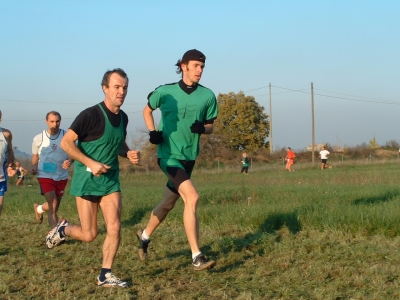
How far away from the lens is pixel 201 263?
19.2 feet

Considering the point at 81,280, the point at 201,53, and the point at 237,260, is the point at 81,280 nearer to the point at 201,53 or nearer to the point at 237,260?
the point at 237,260

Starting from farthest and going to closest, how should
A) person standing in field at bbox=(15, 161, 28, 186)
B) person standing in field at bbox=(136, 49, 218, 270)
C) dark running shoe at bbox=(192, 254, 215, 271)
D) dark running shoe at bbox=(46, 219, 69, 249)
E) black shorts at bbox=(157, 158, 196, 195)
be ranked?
person standing in field at bbox=(15, 161, 28, 186)
dark running shoe at bbox=(46, 219, 69, 249)
person standing in field at bbox=(136, 49, 218, 270)
black shorts at bbox=(157, 158, 196, 195)
dark running shoe at bbox=(192, 254, 215, 271)

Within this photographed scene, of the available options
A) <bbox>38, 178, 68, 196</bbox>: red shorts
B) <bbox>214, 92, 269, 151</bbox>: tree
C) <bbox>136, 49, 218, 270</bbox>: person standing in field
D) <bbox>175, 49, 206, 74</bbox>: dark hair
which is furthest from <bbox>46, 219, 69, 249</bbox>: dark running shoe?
<bbox>214, 92, 269, 151</bbox>: tree

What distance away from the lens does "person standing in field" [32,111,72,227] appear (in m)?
8.88

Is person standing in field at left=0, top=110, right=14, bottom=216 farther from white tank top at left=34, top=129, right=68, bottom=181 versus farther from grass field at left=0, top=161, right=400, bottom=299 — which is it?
white tank top at left=34, top=129, right=68, bottom=181

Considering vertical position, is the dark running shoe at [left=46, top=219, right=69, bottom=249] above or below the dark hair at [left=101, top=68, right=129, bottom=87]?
below

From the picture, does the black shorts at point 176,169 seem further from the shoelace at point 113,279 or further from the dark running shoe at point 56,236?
the dark running shoe at point 56,236

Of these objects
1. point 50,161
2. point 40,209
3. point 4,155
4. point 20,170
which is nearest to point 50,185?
point 50,161

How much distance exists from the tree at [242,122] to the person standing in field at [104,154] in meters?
68.4

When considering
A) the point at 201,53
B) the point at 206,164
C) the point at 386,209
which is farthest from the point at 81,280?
the point at 206,164

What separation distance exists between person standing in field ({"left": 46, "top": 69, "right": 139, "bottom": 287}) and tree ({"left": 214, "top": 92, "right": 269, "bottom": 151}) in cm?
6836

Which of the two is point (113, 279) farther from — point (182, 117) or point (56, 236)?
point (182, 117)

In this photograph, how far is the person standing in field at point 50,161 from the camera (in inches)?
349

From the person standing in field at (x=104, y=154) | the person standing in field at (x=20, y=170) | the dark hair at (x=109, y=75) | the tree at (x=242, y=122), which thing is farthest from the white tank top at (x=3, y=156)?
the tree at (x=242, y=122)
